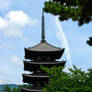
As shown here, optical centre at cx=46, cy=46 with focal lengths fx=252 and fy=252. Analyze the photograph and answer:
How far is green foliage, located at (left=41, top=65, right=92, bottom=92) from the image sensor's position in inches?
857

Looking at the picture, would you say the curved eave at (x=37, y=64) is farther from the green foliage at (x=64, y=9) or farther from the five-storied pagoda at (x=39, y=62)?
the green foliage at (x=64, y=9)

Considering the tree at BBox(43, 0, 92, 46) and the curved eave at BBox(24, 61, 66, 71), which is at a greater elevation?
the curved eave at BBox(24, 61, 66, 71)

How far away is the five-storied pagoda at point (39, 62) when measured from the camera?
2910cm

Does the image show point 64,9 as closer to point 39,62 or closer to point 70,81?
point 70,81

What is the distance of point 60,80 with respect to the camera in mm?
22984

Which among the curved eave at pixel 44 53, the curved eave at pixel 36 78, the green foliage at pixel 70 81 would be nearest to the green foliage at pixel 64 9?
the green foliage at pixel 70 81

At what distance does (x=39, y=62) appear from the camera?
29750 mm

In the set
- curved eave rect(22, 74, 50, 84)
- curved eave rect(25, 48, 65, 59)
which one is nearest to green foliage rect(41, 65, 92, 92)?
curved eave rect(22, 74, 50, 84)

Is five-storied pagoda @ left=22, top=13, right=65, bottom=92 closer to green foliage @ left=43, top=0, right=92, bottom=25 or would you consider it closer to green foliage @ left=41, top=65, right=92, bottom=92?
green foliage @ left=41, top=65, right=92, bottom=92

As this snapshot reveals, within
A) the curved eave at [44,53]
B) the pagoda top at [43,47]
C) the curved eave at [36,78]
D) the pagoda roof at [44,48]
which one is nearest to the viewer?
the curved eave at [36,78]

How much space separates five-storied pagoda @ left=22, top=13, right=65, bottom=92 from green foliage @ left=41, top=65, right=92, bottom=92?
5003 mm

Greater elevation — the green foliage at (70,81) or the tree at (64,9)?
the tree at (64,9)

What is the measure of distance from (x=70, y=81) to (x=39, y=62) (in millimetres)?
7488

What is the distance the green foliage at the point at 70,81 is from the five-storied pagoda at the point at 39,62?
500 cm
